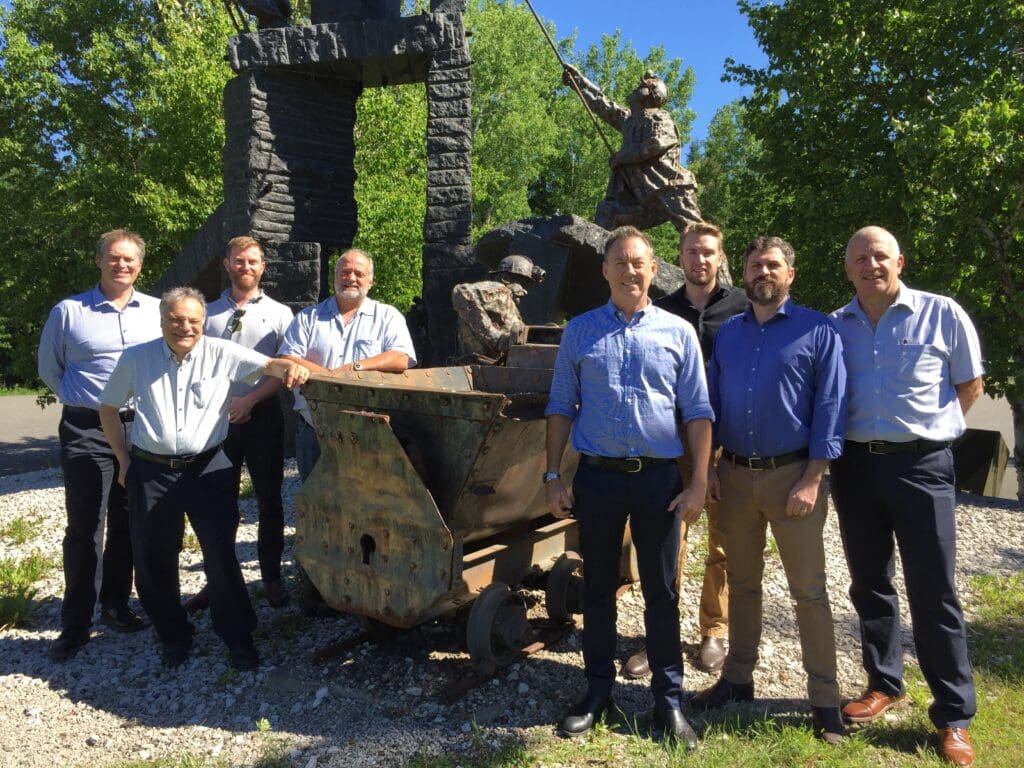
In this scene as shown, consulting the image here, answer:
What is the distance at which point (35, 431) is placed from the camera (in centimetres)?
1933

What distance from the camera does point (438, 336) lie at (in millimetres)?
9234

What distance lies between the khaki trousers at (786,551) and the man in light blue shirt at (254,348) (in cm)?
244

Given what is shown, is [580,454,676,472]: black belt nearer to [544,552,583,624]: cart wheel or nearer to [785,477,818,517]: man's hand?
[785,477,818,517]: man's hand

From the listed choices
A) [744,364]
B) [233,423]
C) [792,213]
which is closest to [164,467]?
[233,423]

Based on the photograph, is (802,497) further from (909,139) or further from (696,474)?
(909,139)

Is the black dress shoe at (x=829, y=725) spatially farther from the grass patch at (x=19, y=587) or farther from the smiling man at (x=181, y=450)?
the grass patch at (x=19, y=587)

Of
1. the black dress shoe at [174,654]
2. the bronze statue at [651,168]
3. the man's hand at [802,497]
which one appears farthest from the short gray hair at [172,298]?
the bronze statue at [651,168]

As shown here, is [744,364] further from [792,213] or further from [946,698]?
[792,213]

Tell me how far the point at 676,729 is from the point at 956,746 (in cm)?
104

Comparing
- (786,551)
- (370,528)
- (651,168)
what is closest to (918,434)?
(786,551)

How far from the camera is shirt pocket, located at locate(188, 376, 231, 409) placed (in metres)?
3.76

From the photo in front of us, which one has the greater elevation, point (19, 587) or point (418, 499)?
point (418, 499)

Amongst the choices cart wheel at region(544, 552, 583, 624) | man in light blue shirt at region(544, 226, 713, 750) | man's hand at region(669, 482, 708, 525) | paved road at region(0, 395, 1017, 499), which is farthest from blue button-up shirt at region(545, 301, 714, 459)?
paved road at region(0, 395, 1017, 499)

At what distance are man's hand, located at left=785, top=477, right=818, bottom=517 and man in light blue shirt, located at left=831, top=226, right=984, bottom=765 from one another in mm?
279
